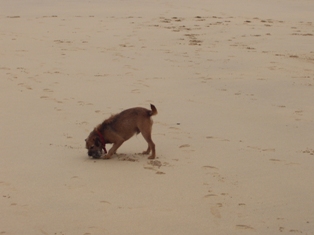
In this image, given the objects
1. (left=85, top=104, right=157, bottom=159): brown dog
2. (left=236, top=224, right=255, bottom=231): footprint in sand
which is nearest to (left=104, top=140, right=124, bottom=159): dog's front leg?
(left=85, top=104, right=157, bottom=159): brown dog

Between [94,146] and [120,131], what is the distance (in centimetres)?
34

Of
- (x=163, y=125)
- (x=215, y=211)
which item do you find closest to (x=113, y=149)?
(x=163, y=125)

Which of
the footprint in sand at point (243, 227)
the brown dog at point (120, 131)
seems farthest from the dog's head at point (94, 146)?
the footprint in sand at point (243, 227)

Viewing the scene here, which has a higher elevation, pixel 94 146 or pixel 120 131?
pixel 120 131

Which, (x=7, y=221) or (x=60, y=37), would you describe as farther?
(x=60, y=37)

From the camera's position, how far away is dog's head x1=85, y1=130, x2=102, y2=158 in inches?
266

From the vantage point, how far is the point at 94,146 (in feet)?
22.2

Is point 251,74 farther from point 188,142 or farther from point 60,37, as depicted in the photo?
point 60,37

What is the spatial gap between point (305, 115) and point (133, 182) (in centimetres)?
367

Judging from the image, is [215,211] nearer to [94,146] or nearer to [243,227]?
[243,227]

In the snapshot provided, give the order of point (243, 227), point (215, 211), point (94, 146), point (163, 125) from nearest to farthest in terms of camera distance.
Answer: point (243, 227) < point (215, 211) < point (94, 146) < point (163, 125)

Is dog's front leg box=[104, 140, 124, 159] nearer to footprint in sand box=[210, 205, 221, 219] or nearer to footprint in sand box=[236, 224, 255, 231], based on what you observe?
footprint in sand box=[210, 205, 221, 219]

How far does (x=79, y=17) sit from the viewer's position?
1803 centimetres

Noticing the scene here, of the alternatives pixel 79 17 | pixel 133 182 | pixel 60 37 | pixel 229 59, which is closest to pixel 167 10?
pixel 79 17
